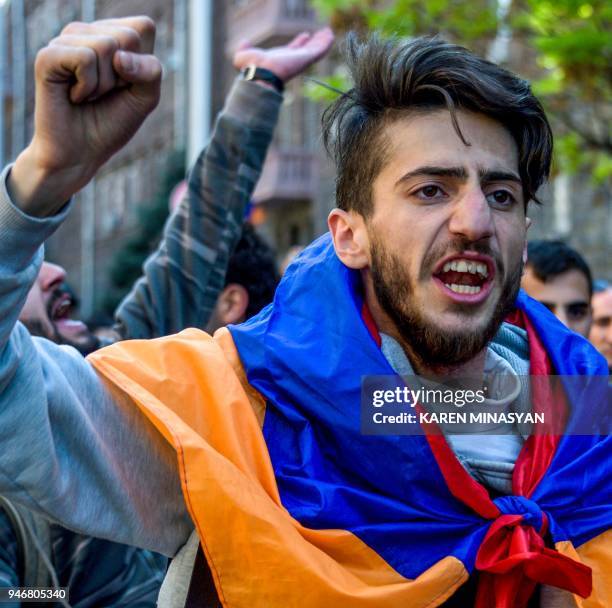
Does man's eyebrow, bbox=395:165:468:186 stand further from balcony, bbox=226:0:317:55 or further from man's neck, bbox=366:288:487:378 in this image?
balcony, bbox=226:0:317:55

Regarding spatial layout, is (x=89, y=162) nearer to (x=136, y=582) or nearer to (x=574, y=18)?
(x=136, y=582)

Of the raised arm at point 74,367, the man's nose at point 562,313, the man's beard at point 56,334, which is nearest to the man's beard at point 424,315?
the raised arm at point 74,367

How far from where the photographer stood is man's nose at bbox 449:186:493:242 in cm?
237

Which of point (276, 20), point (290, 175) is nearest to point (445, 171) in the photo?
point (276, 20)

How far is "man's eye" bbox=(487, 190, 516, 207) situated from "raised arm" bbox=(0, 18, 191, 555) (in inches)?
34.9

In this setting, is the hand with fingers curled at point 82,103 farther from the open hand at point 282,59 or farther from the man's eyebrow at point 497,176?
the open hand at point 282,59

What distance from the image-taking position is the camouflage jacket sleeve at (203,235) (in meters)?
3.71

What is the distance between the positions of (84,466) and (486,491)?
0.84 metres

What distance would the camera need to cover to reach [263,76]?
3.88m

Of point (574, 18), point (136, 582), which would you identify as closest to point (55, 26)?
point (574, 18)

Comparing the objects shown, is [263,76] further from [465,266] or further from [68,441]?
[68,441]

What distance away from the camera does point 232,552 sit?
214 centimetres

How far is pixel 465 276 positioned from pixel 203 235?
1.47 m

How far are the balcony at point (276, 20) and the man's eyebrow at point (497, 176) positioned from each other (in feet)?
57.5
